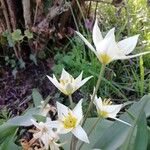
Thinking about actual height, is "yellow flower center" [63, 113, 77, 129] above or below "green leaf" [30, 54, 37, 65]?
above

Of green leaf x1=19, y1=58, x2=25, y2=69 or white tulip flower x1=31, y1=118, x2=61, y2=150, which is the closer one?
white tulip flower x1=31, y1=118, x2=61, y2=150

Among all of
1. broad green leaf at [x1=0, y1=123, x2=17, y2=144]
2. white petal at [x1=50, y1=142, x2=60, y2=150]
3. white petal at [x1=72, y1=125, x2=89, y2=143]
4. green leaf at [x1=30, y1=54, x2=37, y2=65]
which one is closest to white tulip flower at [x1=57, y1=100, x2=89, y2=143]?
white petal at [x1=72, y1=125, x2=89, y2=143]

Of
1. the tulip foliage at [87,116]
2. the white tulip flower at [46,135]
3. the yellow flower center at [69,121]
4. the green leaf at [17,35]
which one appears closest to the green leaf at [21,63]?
the green leaf at [17,35]

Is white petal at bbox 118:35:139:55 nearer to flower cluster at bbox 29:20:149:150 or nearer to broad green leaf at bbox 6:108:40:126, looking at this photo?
flower cluster at bbox 29:20:149:150

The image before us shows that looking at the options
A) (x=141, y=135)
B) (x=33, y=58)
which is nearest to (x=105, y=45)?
(x=141, y=135)

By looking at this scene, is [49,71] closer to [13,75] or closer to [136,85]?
[13,75]

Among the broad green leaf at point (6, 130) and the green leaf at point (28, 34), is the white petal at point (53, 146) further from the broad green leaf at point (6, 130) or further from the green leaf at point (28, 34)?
the green leaf at point (28, 34)

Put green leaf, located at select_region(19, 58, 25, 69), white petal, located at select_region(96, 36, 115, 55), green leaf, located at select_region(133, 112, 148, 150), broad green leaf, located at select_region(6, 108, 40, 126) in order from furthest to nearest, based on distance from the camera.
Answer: green leaf, located at select_region(19, 58, 25, 69) → broad green leaf, located at select_region(6, 108, 40, 126) → green leaf, located at select_region(133, 112, 148, 150) → white petal, located at select_region(96, 36, 115, 55)
